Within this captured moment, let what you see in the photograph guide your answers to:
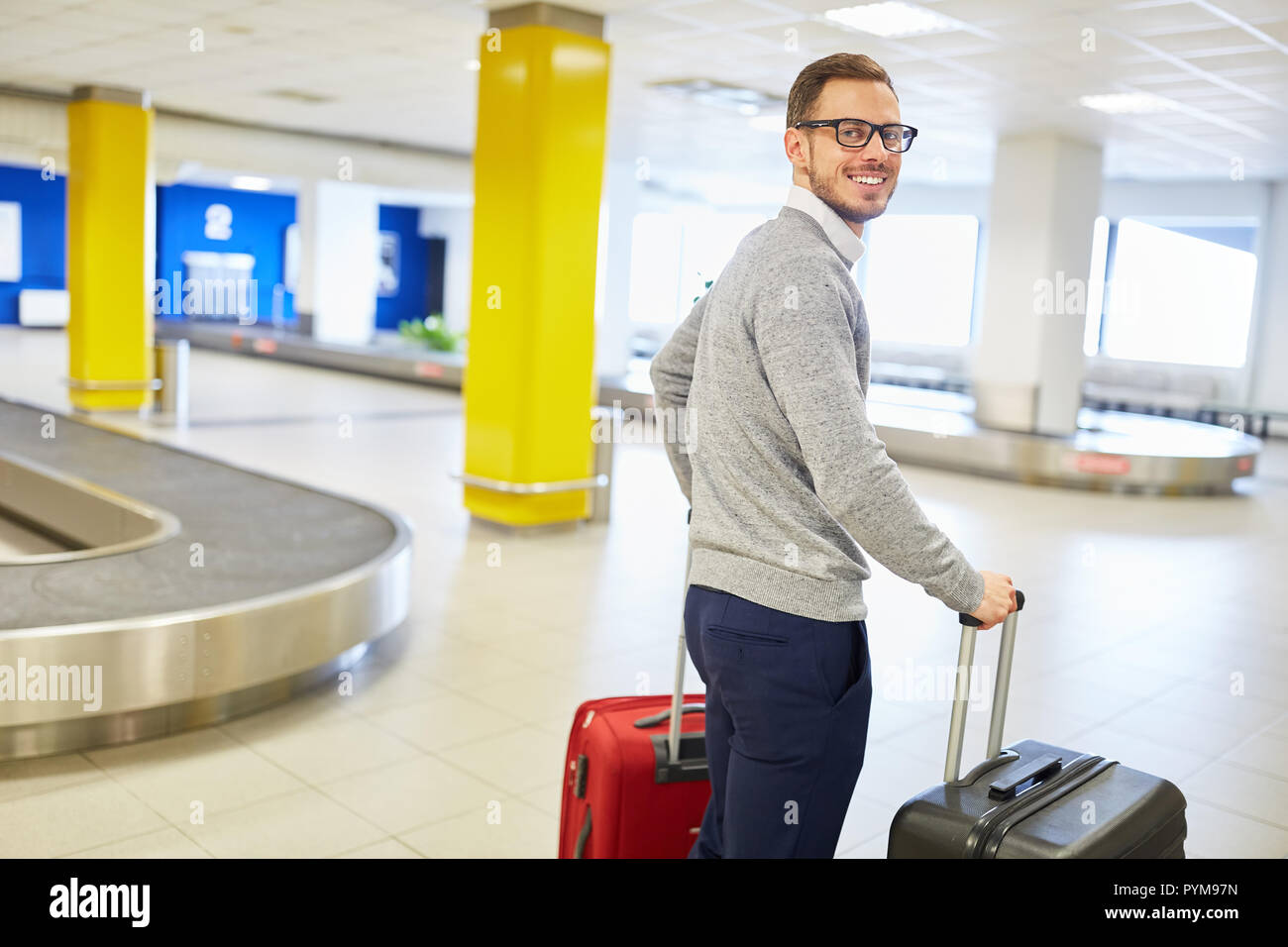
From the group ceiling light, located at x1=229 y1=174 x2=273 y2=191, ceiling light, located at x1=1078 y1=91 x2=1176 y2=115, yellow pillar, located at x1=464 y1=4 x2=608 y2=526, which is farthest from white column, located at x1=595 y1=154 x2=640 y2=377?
ceiling light, located at x1=229 y1=174 x2=273 y2=191

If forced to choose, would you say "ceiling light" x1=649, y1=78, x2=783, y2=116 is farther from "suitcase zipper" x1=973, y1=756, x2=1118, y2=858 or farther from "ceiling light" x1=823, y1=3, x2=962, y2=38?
"suitcase zipper" x1=973, y1=756, x2=1118, y2=858

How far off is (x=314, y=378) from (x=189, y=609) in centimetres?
1670

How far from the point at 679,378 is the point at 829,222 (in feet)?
1.77

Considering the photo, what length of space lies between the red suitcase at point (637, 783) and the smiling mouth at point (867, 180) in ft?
3.53

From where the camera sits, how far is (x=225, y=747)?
4328 mm

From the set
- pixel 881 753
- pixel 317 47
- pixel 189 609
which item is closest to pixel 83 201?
pixel 317 47

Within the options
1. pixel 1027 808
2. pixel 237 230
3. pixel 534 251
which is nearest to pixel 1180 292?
pixel 534 251

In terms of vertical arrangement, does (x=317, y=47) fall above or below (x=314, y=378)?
above

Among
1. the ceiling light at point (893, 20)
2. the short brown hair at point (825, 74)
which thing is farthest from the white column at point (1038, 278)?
the short brown hair at point (825, 74)

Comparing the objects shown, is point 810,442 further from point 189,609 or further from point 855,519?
point 189,609

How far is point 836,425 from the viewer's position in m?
1.93

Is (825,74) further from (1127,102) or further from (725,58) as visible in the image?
(1127,102)
